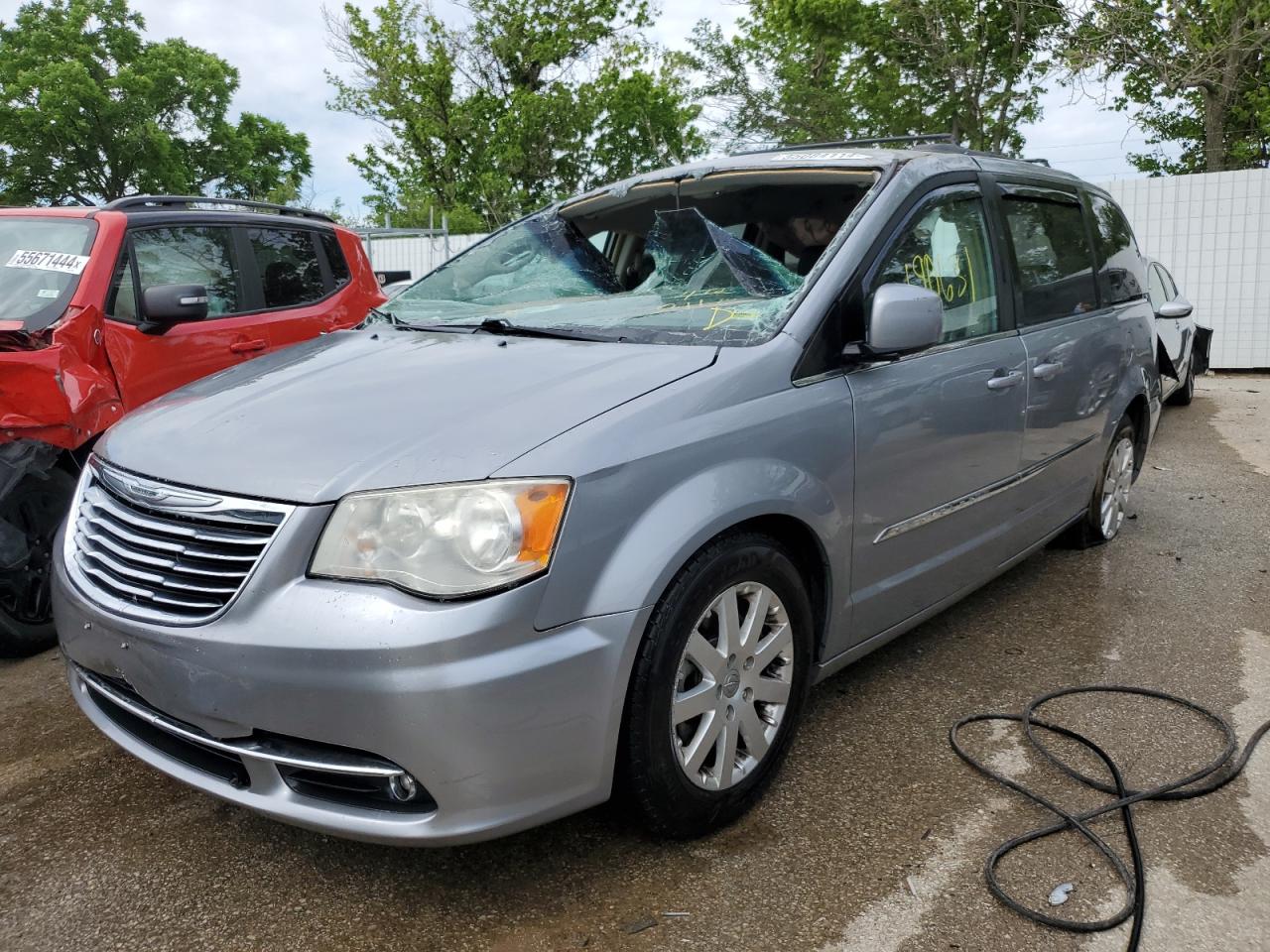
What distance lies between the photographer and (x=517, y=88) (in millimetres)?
27281

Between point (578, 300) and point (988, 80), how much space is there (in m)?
23.8

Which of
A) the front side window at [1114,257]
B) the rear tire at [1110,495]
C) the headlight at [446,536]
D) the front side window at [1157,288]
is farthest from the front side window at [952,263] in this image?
the front side window at [1157,288]

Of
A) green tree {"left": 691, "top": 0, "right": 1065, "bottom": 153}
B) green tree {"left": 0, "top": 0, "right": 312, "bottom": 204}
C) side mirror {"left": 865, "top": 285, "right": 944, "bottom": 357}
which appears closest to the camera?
side mirror {"left": 865, "top": 285, "right": 944, "bottom": 357}

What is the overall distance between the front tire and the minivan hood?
0.46 meters

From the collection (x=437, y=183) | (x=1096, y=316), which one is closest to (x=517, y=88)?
(x=437, y=183)

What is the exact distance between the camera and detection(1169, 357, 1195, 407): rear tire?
972cm

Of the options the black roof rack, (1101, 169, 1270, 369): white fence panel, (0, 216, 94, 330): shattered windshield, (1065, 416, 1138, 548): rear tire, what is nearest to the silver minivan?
the black roof rack

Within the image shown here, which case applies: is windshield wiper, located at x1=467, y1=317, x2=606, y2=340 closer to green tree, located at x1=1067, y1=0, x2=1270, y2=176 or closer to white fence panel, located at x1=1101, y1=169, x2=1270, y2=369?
white fence panel, located at x1=1101, y1=169, x2=1270, y2=369

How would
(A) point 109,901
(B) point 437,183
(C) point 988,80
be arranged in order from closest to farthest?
(A) point 109,901 < (C) point 988,80 < (B) point 437,183

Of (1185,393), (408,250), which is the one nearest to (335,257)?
(1185,393)

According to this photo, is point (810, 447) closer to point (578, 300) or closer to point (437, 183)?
point (578, 300)

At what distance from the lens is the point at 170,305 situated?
4.07 meters

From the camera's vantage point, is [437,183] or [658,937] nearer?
[658,937]

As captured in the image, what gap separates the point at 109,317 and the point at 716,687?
316 cm
